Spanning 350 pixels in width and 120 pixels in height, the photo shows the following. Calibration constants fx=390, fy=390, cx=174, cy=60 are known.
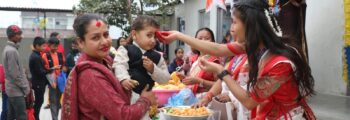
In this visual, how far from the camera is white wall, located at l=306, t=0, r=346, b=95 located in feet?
19.5

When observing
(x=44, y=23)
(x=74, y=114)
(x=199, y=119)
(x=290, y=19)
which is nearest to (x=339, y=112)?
(x=290, y=19)

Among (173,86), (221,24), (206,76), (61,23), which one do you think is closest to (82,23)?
(206,76)

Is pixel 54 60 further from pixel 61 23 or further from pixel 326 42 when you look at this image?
pixel 61 23

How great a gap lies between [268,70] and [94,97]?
851 mm

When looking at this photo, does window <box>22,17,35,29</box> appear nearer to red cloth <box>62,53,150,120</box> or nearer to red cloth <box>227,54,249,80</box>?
red cloth <box>227,54,249,80</box>

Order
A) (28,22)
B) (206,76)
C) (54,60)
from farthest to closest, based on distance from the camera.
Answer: (28,22) < (54,60) < (206,76)

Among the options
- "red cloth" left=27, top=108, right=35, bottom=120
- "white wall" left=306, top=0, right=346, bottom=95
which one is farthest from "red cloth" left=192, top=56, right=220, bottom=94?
"red cloth" left=27, top=108, right=35, bottom=120

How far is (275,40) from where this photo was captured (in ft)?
6.45

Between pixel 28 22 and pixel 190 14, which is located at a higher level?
pixel 190 14

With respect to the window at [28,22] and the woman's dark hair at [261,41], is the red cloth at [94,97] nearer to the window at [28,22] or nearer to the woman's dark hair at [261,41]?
the woman's dark hair at [261,41]

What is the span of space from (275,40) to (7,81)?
14.8 ft

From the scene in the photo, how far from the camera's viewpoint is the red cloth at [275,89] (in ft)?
6.23

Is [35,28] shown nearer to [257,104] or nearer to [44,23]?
[44,23]

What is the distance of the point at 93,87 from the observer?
1.70 m
